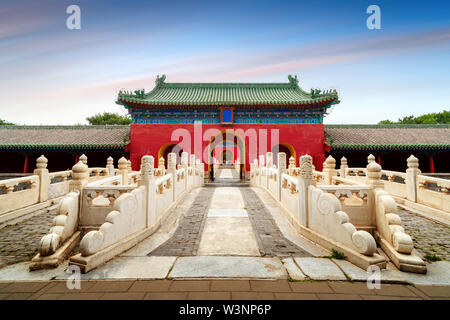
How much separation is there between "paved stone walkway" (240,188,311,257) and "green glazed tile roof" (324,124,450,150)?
10482mm

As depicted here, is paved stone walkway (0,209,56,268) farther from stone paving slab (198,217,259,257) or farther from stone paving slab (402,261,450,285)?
stone paving slab (402,261,450,285)

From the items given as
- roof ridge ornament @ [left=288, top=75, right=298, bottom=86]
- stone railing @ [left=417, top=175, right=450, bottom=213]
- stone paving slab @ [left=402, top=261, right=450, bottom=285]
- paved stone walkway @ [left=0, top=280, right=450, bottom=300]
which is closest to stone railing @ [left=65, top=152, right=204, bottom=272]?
paved stone walkway @ [left=0, top=280, right=450, bottom=300]

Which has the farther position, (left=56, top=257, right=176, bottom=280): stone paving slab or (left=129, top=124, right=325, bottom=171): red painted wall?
(left=129, top=124, right=325, bottom=171): red painted wall

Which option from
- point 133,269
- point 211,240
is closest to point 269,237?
point 211,240

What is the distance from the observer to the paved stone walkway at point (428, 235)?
12.1 ft

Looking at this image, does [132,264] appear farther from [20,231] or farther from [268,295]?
[20,231]

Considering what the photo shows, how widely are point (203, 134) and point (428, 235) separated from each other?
1251cm

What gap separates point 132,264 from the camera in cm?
312

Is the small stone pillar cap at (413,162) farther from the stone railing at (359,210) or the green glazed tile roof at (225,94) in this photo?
the green glazed tile roof at (225,94)

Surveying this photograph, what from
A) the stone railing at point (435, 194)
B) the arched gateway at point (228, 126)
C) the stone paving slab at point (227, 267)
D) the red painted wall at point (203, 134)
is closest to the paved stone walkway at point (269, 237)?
the stone paving slab at point (227, 267)

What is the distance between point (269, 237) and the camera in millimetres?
4223

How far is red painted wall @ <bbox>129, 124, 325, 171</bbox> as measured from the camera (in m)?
14.7
